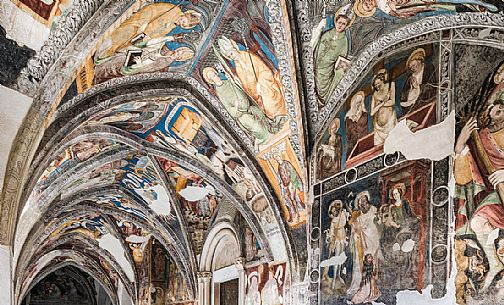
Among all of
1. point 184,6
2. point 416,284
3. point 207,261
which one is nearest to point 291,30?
point 184,6

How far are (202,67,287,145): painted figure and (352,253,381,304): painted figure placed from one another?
2.83 metres

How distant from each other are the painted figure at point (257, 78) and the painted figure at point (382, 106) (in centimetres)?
165

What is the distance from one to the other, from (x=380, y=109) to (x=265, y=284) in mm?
5412

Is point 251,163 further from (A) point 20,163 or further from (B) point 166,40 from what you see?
(A) point 20,163

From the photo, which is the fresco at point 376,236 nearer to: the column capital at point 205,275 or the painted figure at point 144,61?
the painted figure at point 144,61

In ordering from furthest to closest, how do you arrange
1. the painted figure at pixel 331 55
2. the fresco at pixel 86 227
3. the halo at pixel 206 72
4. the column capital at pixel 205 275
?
the fresco at pixel 86 227, the column capital at pixel 205 275, the halo at pixel 206 72, the painted figure at pixel 331 55

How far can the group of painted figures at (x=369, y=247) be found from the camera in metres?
7.45

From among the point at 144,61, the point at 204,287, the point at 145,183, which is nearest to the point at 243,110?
the point at 144,61

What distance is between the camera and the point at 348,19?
822 cm

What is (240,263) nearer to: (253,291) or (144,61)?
(253,291)

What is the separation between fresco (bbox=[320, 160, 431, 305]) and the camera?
7.30 metres

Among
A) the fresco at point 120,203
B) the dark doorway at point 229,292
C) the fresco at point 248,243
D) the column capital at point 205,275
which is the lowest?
the dark doorway at point 229,292

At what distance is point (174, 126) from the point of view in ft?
39.4

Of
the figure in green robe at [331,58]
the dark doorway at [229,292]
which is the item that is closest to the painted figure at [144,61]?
the figure in green robe at [331,58]
